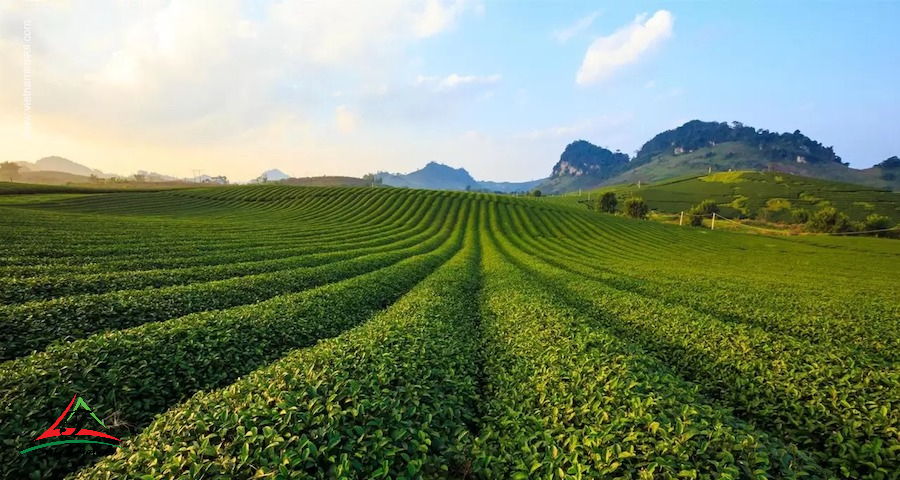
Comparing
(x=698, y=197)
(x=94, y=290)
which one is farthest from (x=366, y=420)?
(x=698, y=197)

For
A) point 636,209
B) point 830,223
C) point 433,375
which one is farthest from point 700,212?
point 433,375

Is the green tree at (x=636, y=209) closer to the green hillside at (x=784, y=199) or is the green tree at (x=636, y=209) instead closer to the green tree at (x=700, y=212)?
Result: the green tree at (x=700, y=212)

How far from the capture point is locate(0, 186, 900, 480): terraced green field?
283 inches

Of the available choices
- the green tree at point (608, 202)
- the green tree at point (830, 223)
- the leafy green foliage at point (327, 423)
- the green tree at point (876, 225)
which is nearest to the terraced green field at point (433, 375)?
the leafy green foliage at point (327, 423)

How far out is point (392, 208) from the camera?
4181 inches

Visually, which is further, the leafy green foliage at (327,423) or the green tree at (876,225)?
the green tree at (876,225)

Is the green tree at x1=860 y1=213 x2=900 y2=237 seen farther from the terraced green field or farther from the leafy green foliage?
the leafy green foliage

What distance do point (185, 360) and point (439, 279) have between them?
811 inches

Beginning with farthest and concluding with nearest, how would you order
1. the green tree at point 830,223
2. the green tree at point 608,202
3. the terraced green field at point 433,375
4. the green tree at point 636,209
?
the green tree at point 608,202 → the green tree at point 636,209 → the green tree at point 830,223 → the terraced green field at point 433,375

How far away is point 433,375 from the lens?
448 inches

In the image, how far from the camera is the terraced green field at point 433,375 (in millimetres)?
7195

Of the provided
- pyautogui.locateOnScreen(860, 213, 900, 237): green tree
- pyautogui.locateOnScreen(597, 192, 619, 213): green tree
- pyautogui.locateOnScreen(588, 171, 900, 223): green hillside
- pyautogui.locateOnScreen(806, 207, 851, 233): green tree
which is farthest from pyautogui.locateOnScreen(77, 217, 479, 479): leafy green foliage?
pyautogui.locateOnScreen(588, 171, 900, 223): green hillside

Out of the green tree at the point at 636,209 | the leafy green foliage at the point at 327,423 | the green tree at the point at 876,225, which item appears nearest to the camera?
the leafy green foliage at the point at 327,423

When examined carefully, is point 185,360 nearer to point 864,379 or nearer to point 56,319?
point 56,319
